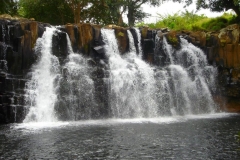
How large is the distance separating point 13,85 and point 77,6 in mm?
16394

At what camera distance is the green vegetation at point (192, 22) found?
105ft

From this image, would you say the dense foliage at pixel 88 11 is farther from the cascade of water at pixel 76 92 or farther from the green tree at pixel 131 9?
the cascade of water at pixel 76 92

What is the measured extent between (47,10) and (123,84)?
17.1 metres

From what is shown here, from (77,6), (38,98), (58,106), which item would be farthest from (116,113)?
(77,6)

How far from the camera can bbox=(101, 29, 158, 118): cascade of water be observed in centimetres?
2089

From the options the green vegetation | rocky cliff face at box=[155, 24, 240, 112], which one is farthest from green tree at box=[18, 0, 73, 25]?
rocky cliff face at box=[155, 24, 240, 112]

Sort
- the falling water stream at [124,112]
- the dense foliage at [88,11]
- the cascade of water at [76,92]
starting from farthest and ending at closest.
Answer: the dense foliage at [88,11]
the cascade of water at [76,92]
the falling water stream at [124,112]

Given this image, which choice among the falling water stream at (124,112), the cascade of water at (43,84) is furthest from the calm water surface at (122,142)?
the cascade of water at (43,84)

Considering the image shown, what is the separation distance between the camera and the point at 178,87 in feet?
76.3

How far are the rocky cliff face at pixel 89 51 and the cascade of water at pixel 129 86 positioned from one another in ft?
1.92

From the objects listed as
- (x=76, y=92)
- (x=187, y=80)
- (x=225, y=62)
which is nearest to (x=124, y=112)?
(x=76, y=92)

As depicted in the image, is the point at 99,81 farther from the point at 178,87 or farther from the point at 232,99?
the point at 232,99

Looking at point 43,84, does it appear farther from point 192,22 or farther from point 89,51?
point 192,22

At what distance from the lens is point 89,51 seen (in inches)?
886
